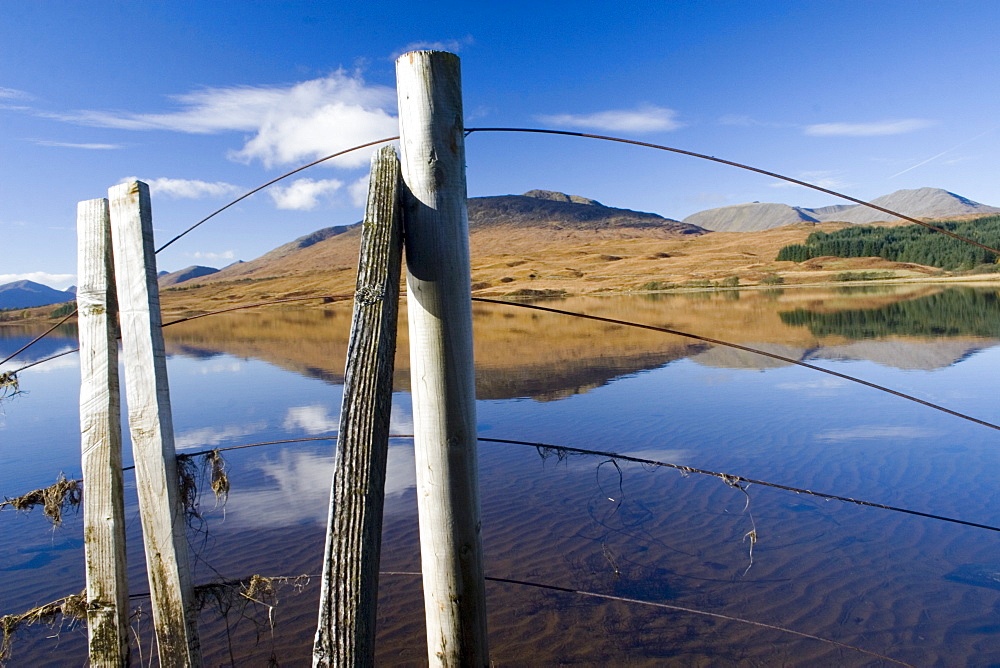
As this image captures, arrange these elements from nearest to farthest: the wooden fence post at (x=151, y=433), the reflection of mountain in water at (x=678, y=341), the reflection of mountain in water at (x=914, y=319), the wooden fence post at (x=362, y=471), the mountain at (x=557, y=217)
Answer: the wooden fence post at (x=362, y=471), the wooden fence post at (x=151, y=433), the reflection of mountain in water at (x=678, y=341), the reflection of mountain in water at (x=914, y=319), the mountain at (x=557, y=217)

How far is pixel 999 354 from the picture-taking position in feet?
44.3

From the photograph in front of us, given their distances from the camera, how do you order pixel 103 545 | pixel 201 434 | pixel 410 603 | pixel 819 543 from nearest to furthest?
pixel 103 545 → pixel 410 603 → pixel 819 543 → pixel 201 434

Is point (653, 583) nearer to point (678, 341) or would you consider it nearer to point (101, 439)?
point (101, 439)

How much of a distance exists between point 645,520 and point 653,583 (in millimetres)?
1169

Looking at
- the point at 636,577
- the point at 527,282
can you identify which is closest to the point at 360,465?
the point at 636,577

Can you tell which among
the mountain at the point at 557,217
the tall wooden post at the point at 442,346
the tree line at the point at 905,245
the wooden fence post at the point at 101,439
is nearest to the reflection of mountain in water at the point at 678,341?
the wooden fence post at the point at 101,439

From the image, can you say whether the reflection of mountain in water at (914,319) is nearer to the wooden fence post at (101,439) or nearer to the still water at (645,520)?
the still water at (645,520)

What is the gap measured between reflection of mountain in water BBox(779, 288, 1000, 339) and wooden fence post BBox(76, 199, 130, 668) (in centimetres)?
1901

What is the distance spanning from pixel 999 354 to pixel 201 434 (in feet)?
56.2

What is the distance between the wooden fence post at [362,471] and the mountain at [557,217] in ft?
309

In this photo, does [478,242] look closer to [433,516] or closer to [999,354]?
[999,354]

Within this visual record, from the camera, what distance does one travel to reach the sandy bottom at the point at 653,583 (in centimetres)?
377

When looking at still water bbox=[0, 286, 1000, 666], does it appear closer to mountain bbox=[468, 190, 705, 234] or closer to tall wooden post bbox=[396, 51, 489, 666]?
tall wooden post bbox=[396, 51, 489, 666]

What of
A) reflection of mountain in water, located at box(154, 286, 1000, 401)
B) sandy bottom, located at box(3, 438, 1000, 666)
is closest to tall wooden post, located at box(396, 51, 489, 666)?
sandy bottom, located at box(3, 438, 1000, 666)
